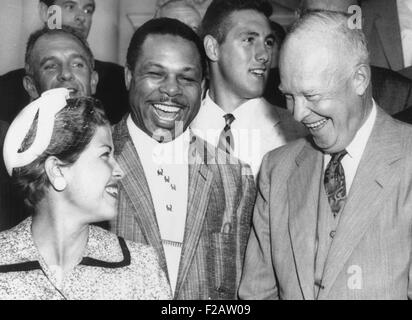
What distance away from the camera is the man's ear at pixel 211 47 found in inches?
80.5

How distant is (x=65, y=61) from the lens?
6.48ft

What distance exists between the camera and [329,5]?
6.60 feet

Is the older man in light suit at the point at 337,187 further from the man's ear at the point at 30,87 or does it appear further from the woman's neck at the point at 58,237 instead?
the man's ear at the point at 30,87

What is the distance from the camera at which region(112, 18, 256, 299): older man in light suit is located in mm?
1899

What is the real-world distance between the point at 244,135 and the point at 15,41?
0.86m

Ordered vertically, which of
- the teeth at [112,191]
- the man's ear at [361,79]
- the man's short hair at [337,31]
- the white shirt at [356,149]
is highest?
the man's short hair at [337,31]

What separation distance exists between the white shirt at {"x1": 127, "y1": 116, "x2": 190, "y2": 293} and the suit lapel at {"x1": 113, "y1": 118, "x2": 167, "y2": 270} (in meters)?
0.02

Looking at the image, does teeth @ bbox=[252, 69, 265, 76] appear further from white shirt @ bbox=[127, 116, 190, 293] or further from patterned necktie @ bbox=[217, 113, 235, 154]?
white shirt @ bbox=[127, 116, 190, 293]

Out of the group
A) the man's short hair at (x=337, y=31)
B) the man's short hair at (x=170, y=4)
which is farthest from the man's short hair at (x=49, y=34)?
the man's short hair at (x=337, y=31)

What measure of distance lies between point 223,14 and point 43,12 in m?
0.63

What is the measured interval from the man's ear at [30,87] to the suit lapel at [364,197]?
1079 millimetres

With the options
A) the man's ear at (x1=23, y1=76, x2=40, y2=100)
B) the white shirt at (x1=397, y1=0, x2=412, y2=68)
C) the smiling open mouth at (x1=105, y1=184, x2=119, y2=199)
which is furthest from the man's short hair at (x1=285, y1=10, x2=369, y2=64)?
the man's ear at (x1=23, y1=76, x2=40, y2=100)

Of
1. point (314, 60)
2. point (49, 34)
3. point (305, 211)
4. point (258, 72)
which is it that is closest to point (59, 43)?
point (49, 34)

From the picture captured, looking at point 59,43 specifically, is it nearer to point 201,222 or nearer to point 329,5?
point 201,222
